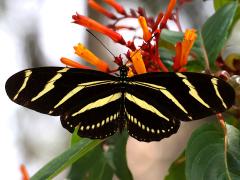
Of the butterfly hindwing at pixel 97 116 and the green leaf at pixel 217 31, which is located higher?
the green leaf at pixel 217 31

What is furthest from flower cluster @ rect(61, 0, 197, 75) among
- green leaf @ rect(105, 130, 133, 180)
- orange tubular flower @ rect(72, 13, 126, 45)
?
green leaf @ rect(105, 130, 133, 180)

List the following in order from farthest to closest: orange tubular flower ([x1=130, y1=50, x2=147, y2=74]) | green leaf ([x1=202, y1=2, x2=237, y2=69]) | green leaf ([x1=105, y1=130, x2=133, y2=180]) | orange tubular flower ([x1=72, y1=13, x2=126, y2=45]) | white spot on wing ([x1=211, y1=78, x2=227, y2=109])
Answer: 1. green leaf ([x1=105, y1=130, x2=133, y2=180])
2. green leaf ([x1=202, y1=2, x2=237, y2=69])
3. orange tubular flower ([x1=72, y1=13, x2=126, y2=45])
4. orange tubular flower ([x1=130, y1=50, x2=147, y2=74])
5. white spot on wing ([x1=211, y1=78, x2=227, y2=109])

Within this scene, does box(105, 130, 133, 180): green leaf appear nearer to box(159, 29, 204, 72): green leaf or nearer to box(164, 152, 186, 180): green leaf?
box(164, 152, 186, 180): green leaf

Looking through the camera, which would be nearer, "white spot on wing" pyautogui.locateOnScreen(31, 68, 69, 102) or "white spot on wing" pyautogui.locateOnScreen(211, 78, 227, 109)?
"white spot on wing" pyautogui.locateOnScreen(211, 78, 227, 109)

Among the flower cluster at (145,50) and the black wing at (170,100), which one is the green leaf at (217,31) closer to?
the flower cluster at (145,50)

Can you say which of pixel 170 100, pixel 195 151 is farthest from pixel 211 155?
pixel 170 100

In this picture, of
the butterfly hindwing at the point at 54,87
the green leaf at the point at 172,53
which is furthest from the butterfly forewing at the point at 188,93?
the green leaf at the point at 172,53

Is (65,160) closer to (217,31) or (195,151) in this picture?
(195,151)
